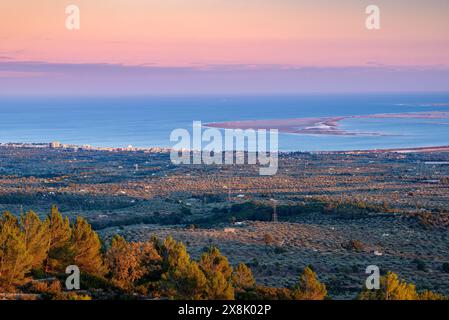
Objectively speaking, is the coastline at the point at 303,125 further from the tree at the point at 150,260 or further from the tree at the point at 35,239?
the tree at the point at 35,239

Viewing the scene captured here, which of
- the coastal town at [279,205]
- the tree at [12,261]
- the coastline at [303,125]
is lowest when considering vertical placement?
the coastal town at [279,205]

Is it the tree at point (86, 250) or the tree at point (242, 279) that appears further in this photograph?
the tree at point (86, 250)

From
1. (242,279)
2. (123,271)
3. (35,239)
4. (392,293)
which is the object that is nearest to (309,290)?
(392,293)

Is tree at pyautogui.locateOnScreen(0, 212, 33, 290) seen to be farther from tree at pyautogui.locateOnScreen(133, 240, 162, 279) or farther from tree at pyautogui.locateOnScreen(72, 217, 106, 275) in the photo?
tree at pyautogui.locateOnScreen(133, 240, 162, 279)

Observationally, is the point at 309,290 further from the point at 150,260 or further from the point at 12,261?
the point at 12,261

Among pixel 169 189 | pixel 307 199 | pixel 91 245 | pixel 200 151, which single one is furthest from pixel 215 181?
pixel 91 245

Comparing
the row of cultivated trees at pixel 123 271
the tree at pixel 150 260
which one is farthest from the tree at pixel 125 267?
the tree at pixel 150 260

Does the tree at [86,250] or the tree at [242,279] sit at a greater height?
the tree at [86,250]
